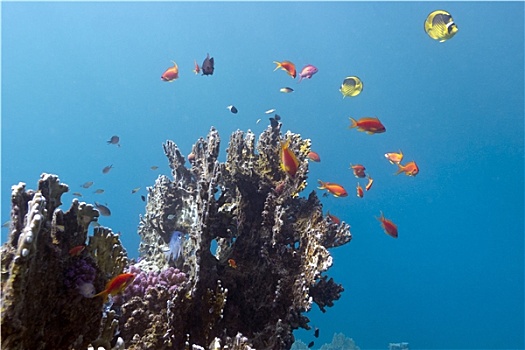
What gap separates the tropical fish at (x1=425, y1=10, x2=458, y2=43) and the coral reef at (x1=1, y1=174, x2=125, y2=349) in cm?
514

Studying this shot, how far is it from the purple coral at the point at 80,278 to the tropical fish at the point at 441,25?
543 cm

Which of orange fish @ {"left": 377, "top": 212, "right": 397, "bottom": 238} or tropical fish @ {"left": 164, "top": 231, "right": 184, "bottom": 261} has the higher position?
orange fish @ {"left": 377, "top": 212, "right": 397, "bottom": 238}

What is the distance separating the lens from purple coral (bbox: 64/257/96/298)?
3188 mm

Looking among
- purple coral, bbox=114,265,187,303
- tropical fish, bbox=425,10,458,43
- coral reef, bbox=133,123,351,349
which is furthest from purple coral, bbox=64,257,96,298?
tropical fish, bbox=425,10,458,43

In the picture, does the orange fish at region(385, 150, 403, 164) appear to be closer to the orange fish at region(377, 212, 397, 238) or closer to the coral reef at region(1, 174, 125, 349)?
the orange fish at region(377, 212, 397, 238)

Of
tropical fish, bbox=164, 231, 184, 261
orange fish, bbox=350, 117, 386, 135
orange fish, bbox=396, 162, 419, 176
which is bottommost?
tropical fish, bbox=164, 231, 184, 261

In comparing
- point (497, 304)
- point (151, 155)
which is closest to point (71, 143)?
point (151, 155)

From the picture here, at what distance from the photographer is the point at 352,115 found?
80.4 meters

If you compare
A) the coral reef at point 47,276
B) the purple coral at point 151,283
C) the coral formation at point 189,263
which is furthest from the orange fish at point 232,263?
the coral reef at point 47,276

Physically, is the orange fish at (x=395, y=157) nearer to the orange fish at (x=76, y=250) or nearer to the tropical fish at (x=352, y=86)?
the tropical fish at (x=352, y=86)

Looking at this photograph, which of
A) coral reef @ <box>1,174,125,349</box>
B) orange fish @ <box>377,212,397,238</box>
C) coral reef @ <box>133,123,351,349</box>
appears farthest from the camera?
orange fish @ <box>377,212,397,238</box>

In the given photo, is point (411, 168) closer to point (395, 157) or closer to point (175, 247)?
point (395, 157)

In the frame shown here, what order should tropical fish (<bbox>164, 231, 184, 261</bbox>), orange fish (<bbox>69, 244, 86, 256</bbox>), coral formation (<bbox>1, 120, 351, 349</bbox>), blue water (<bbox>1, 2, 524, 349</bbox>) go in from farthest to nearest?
blue water (<bbox>1, 2, 524, 349</bbox>) → tropical fish (<bbox>164, 231, 184, 261</bbox>) → orange fish (<bbox>69, 244, 86, 256</bbox>) → coral formation (<bbox>1, 120, 351, 349</bbox>)

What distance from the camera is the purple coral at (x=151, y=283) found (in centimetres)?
490
